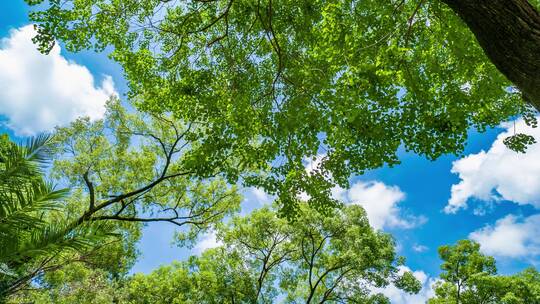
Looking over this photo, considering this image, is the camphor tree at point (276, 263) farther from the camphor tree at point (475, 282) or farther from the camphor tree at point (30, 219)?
the camphor tree at point (30, 219)

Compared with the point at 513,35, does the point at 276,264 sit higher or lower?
higher

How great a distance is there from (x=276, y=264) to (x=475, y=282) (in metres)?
10.2

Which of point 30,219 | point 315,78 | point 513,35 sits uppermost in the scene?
point 315,78

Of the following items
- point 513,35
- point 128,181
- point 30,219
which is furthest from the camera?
point 128,181

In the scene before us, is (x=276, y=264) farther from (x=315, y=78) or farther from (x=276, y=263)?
(x=315, y=78)

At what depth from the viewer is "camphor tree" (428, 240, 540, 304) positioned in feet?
61.9

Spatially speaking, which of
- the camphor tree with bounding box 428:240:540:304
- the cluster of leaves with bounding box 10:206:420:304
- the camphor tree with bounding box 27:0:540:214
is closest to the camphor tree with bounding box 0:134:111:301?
the camphor tree with bounding box 27:0:540:214

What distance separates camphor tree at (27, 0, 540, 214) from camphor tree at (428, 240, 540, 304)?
1332 centimetres

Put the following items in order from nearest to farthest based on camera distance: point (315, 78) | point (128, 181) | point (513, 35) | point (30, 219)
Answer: point (513, 35), point (30, 219), point (315, 78), point (128, 181)

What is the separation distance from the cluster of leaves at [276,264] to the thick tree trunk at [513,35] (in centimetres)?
1438

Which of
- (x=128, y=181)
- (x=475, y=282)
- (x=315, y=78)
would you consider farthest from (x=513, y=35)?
(x=475, y=282)

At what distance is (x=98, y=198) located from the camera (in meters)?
14.1

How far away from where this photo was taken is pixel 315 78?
6.25 m

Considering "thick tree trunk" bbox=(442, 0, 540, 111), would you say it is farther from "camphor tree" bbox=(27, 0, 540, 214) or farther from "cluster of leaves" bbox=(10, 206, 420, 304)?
"cluster of leaves" bbox=(10, 206, 420, 304)
